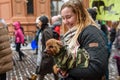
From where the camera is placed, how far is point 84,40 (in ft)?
6.84

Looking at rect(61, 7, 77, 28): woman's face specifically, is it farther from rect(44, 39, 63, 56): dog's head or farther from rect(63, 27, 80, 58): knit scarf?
rect(44, 39, 63, 56): dog's head

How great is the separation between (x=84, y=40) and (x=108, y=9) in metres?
2.07

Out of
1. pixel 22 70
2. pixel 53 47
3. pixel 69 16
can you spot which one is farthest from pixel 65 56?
pixel 22 70

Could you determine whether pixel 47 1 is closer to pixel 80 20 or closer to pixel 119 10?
pixel 119 10

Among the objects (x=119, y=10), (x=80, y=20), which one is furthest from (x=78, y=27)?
(x=119, y=10)

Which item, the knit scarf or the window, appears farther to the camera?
the window

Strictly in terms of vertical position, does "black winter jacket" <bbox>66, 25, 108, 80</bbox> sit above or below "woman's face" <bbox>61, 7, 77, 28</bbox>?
below

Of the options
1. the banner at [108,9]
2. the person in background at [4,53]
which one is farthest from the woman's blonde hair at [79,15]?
the person in background at [4,53]

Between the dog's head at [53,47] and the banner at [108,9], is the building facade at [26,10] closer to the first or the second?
the banner at [108,9]

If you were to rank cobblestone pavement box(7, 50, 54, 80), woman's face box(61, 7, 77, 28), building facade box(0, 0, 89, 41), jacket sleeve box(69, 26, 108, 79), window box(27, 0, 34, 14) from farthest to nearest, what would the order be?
window box(27, 0, 34, 14) → building facade box(0, 0, 89, 41) → cobblestone pavement box(7, 50, 54, 80) → woman's face box(61, 7, 77, 28) → jacket sleeve box(69, 26, 108, 79)

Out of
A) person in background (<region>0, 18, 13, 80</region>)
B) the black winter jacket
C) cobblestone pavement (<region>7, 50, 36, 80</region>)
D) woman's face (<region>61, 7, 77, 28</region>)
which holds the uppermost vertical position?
woman's face (<region>61, 7, 77, 28</region>)

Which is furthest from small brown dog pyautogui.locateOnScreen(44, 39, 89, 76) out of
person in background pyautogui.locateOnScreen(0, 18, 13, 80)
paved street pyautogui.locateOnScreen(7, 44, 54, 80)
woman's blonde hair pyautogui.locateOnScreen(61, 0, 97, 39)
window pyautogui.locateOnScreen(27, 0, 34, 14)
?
window pyautogui.locateOnScreen(27, 0, 34, 14)

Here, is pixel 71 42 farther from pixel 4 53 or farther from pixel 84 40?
pixel 4 53

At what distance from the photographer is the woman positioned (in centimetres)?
202
